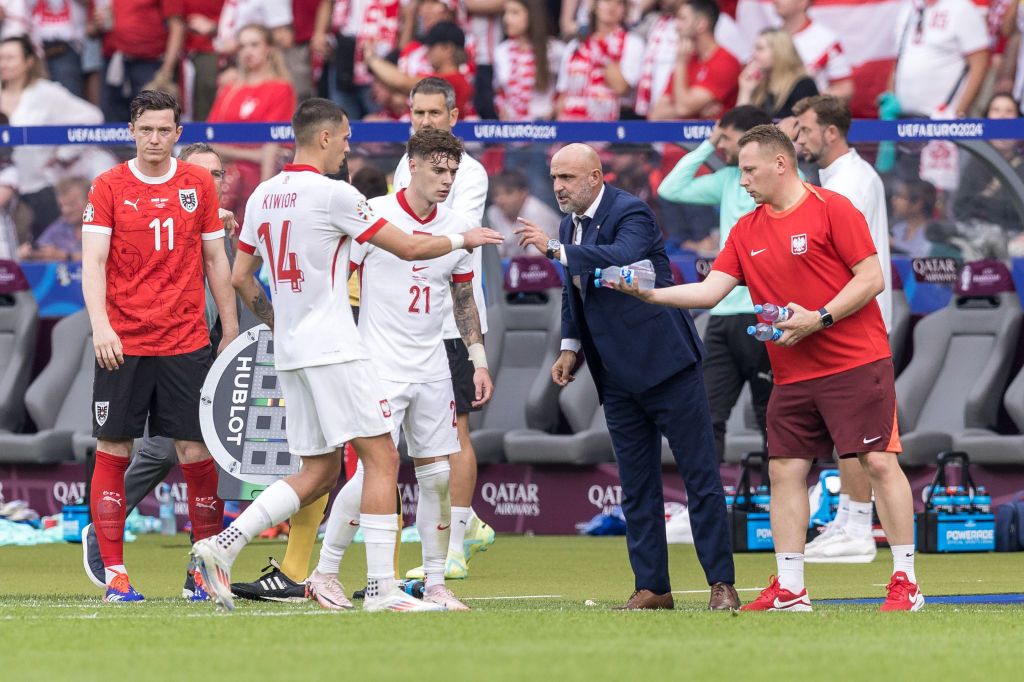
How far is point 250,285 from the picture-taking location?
8445 millimetres

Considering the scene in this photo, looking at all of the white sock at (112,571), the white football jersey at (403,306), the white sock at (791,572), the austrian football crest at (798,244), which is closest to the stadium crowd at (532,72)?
the white football jersey at (403,306)

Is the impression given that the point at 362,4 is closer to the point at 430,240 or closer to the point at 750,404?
the point at 750,404

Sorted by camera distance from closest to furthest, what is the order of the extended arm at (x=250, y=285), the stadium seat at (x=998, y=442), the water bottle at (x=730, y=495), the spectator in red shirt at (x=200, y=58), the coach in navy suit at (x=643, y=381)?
the extended arm at (x=250, y=285), the coach in navy suit at (x=643, y=381), the water bottle at (x=730, y=495), the stadium seat at (x=998, y=442), the spectator in red shirt at (x=200, y=58)

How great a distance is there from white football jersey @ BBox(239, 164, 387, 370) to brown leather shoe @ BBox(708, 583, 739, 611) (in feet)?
6.11

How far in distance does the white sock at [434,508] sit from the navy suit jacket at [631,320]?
2.95 ft

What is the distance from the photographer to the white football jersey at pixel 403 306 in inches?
342

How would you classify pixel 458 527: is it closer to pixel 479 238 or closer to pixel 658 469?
pixel 658 469

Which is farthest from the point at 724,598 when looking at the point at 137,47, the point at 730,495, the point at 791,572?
the point at 137,47

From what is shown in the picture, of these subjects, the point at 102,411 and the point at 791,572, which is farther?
the point at 102,411

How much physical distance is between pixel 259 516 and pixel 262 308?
1.15 meters

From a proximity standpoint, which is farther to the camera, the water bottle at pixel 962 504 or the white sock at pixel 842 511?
the water bottle at pixel 962 504

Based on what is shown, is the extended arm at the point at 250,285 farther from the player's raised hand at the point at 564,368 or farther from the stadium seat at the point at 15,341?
the stadium seat at the point at 15,341

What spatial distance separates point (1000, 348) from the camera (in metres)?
13.6

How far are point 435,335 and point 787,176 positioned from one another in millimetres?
1786
